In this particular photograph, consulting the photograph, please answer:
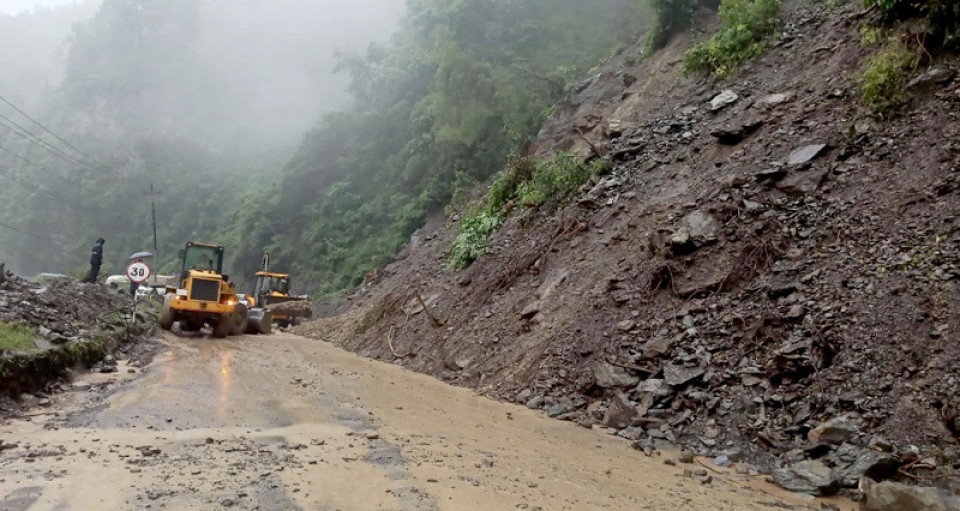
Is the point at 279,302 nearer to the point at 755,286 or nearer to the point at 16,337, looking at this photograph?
the point at 16,337

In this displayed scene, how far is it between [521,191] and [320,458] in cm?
1216

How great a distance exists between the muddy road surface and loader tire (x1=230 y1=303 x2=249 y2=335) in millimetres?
9210

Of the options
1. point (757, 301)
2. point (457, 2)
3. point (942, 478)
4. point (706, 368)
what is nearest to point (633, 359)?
point (706, 368)

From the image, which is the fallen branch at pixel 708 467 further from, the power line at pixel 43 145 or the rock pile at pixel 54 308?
the power line at pixel 43 145

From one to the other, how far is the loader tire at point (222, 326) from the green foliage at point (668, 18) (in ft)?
46.2

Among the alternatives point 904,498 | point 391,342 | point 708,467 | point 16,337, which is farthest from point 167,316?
point 904,498

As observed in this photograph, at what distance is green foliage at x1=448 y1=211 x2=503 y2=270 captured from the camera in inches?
662

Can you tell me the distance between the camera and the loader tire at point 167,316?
18.3m

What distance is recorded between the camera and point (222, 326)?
1861 centimetres

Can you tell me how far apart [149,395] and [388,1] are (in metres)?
79.1

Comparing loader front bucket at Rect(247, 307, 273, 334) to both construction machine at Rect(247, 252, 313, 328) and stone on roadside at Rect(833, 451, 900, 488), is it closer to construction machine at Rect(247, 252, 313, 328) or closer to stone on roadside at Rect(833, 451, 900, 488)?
construction machine at Rect(247, 252, 313, 328)

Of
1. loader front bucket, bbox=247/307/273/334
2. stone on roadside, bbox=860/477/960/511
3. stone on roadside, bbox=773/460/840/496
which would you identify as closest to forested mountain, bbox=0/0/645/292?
loader front bucket, bbox=247/307/273/334

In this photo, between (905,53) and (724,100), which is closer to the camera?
(905,53)

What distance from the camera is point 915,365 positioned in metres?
6.69
